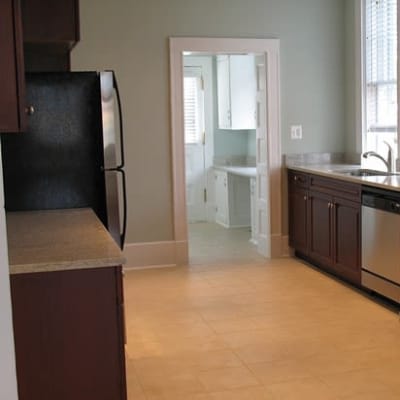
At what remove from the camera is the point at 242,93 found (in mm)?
7715

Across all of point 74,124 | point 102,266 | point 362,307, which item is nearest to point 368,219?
point 362,307

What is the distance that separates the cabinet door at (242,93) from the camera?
301 inches

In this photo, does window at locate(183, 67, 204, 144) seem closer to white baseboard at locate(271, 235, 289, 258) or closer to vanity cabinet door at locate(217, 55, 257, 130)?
vanity cabinet door at locate(217, 55, 257, 130)

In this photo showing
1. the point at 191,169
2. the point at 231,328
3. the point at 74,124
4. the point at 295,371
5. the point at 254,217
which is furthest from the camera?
the point at 191,169

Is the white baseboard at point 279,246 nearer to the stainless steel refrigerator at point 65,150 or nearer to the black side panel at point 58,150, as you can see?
the stainless steel refrigerator at point 65,150

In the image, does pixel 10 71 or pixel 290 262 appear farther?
pixel 290 262

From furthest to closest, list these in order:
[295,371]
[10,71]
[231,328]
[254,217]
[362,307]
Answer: [254,217] → [362,307] → [231,328] → [295,371] → [10,71]

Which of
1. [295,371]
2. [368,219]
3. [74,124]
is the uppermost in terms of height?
[74,124]

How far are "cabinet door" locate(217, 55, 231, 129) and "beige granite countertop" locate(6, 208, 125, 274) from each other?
4428 mm

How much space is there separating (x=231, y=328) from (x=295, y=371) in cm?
80

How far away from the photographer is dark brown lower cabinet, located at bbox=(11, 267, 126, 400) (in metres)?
2.35

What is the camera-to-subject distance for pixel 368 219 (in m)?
4.65

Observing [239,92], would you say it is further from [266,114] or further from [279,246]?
[279,246]

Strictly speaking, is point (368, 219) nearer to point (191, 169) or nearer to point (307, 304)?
point (307, 304)
